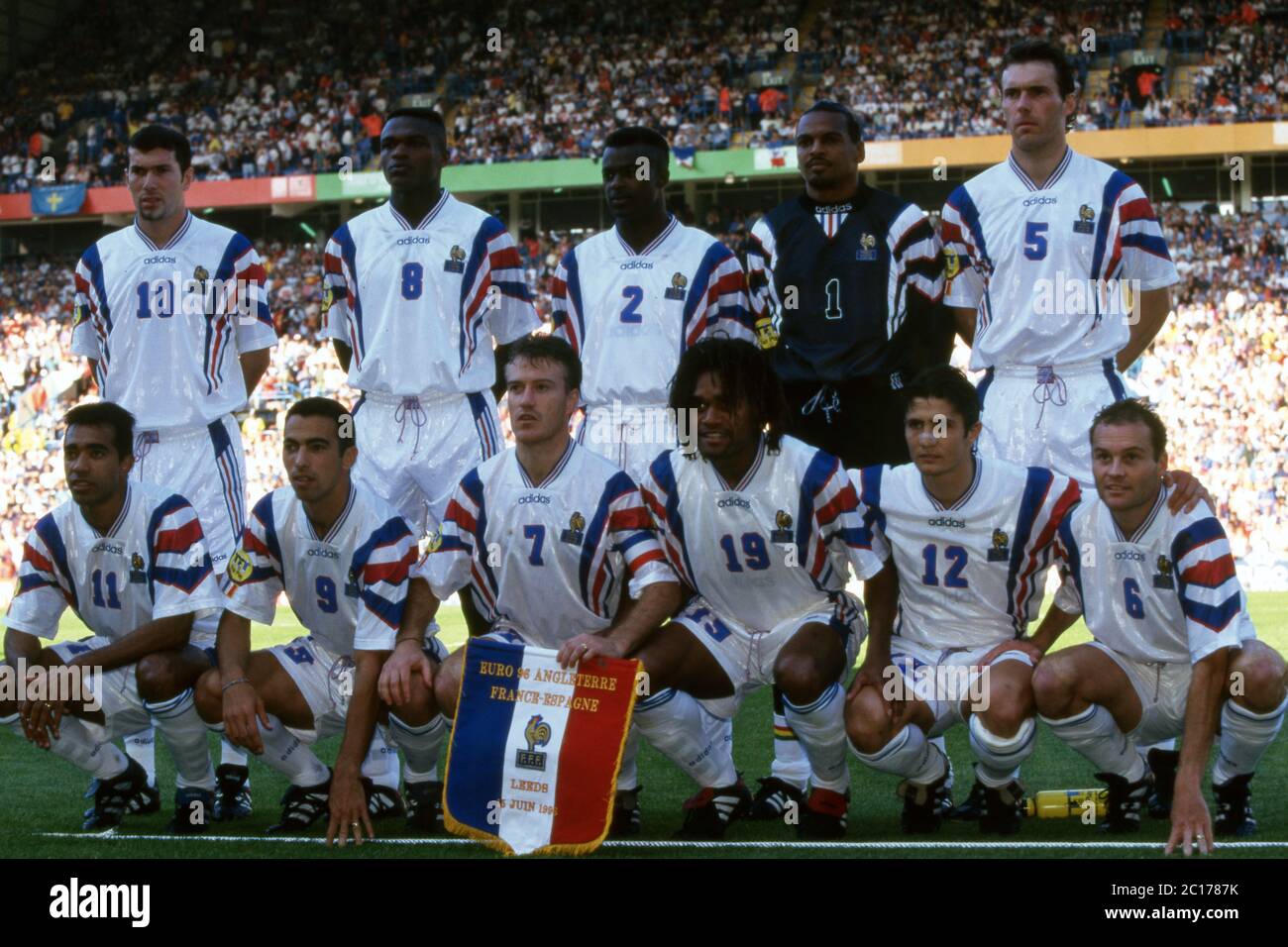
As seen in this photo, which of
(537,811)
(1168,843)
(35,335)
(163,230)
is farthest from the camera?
(35,335)

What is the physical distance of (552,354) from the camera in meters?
5.13

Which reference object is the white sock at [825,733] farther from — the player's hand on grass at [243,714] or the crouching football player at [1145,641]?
the player's hand on grass at [243,714]

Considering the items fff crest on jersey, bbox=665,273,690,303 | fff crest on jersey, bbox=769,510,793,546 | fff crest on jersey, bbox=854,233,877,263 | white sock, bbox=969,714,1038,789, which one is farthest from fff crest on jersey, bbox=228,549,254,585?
fff crest on jersey, bbox=854,233,877,263

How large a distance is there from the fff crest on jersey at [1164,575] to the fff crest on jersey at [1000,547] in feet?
1.55

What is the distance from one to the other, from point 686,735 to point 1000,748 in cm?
97

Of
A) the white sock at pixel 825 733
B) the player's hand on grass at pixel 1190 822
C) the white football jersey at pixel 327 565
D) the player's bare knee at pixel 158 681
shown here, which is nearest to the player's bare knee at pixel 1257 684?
the player's hand on grass at pixel 1190 822

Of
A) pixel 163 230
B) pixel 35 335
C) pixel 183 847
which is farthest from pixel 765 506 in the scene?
pixel 35 335

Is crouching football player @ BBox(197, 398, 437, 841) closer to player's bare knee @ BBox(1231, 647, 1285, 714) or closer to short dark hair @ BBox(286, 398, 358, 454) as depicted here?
short dark hair @ BBox(286, 398, 358, 454)

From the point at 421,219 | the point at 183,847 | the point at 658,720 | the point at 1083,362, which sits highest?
the point at 421,219

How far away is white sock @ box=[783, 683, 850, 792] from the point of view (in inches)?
191

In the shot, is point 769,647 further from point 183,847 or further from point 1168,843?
point 183,847

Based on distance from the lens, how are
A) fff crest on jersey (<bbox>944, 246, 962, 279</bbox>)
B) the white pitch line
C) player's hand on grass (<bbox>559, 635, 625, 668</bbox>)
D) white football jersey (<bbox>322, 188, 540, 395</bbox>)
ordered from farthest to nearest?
white football jersey (<bbox>322, 188, 540, 395</bbox>) < fff crest on jersey (<bbox>944, 246, 962, 279</bbox>) < player's hand on grass (<bbox>559, 635, 625, 668</bbox>) < the white pitch line

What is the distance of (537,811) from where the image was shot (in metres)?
4.53

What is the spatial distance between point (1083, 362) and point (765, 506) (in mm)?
1384
